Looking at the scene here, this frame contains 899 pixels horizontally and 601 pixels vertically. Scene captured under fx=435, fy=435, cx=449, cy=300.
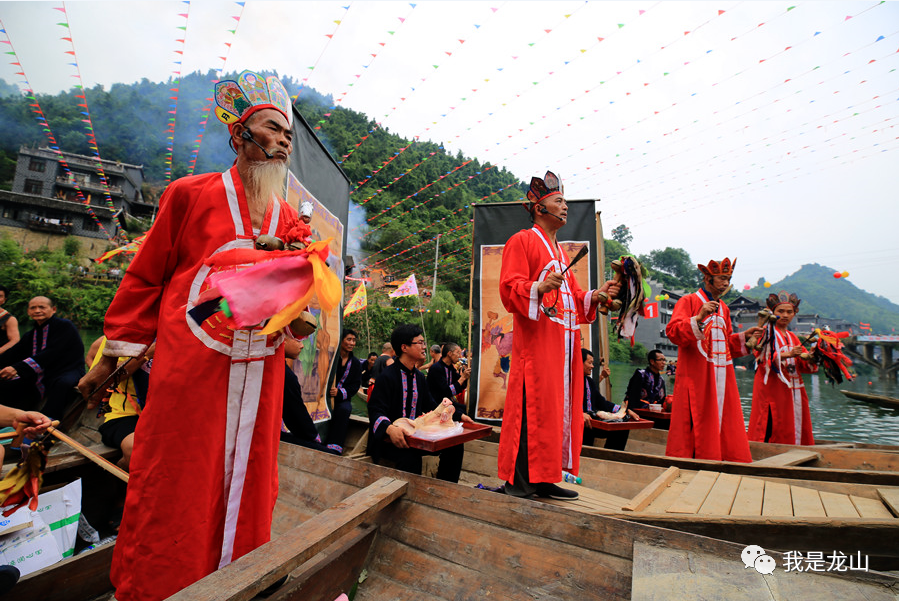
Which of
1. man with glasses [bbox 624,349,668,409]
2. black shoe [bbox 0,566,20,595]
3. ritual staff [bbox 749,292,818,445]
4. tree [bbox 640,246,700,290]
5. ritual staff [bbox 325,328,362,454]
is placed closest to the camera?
black shoe [bbox 0,566,20,595]

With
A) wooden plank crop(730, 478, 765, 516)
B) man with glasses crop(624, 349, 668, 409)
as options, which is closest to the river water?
man with glasses crop(624, 349, 668, 409)

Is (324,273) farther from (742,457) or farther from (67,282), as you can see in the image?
(67,282)

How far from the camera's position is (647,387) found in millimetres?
6297

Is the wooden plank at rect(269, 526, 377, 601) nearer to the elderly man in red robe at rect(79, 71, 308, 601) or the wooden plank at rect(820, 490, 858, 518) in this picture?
the elderly man in red robe at rect(79, 71, 308, 601)

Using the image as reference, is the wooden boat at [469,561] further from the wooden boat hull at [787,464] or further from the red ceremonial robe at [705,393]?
the red ceremonial robe at [705,393]

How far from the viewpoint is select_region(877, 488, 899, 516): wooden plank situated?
2104mm

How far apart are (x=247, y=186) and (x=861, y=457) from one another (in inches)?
205

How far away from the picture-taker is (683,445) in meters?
3.86

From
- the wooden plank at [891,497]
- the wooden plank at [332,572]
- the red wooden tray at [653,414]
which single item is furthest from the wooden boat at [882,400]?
the wooden plank at [332,572]

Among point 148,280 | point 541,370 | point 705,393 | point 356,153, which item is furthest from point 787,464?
point 356,153

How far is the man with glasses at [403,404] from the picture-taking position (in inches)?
123

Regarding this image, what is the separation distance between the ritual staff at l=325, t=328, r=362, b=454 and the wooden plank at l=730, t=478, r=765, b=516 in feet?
9.16

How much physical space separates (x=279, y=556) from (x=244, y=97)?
1.75 m

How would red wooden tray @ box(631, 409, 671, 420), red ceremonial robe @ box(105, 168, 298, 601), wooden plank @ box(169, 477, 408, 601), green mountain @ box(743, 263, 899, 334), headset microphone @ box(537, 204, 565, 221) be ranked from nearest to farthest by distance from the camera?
wooden plank @ box(169, 477, 408, 601) → red ceremonial robe @ box(105, 168, 298, 601) → headset microphone @ box(537, 204, 565, 221) → red wooden tray @ box(631, 409, 671, 420) → green mountain @ box(743, 263, 899, 334)
